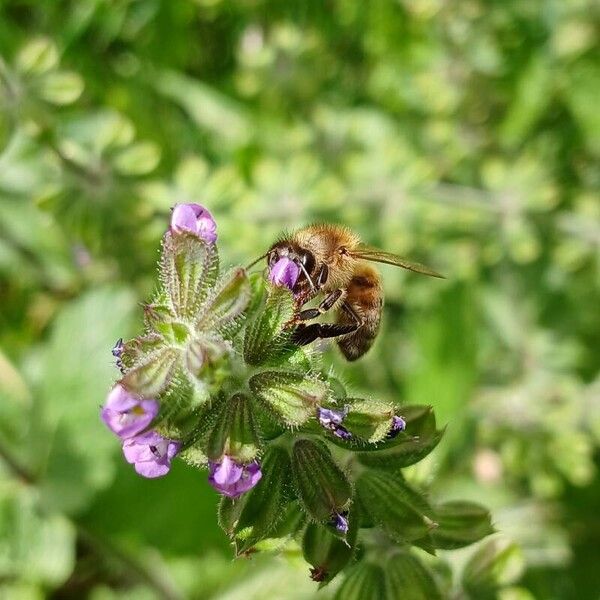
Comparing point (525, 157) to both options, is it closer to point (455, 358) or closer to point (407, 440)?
point (455, 358)

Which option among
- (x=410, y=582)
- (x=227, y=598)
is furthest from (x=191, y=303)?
(x=227, y=598)

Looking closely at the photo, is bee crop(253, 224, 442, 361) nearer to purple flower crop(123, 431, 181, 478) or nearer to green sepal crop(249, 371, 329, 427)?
green sepal crop(249, 371, 329, 427)

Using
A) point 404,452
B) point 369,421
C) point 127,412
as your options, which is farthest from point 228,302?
point 404,452

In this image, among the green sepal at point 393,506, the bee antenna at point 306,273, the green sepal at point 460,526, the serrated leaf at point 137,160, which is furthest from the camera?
the serrated leaf at point 137,160

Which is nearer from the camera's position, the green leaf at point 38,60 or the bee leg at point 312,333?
the bee leg at point 312,333

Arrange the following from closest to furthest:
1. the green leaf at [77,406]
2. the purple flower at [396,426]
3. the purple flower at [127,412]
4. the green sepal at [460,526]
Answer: the purple flower at [127,412] → the purple flower at [396,426] → the green sepal at [460,526] → the green leaf at [77,406]

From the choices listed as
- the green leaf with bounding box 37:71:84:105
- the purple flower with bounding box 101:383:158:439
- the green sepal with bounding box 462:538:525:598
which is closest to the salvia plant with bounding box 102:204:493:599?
the purple flower with bounding box 101:383:158:439

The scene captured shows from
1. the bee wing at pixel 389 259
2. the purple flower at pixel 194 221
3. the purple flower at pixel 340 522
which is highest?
the purple flower at pixel 194 221

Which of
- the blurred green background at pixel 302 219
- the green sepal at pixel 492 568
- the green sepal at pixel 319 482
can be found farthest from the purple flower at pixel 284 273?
the blurred green background at pixel 302 219

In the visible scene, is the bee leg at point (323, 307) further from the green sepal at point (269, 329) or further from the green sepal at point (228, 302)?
the green sepal at point (228, 302)
